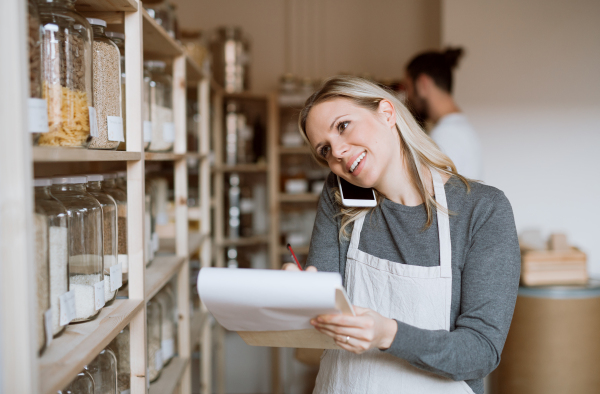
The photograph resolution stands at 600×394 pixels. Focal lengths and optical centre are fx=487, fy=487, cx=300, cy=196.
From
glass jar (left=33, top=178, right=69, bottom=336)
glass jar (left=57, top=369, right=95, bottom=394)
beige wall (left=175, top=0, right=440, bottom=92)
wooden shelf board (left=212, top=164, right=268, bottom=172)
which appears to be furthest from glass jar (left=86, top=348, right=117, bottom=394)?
beige wall (left=175, top=0, right=440, bottom=92)

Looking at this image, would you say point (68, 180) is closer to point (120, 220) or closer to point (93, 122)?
point (93, 122)

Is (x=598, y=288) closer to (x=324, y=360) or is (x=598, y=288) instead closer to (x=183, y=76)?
(x=324, y=360)

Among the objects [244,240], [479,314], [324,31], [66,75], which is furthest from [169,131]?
[324,31]

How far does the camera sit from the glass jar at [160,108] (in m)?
1.56

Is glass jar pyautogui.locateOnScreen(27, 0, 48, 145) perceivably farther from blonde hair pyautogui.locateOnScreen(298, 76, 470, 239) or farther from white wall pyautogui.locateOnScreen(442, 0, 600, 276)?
white wall pyautogui.locateOnScreen(442, 0, 600, 276)

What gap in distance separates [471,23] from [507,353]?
1693mm

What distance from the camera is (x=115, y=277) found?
1.13 metres

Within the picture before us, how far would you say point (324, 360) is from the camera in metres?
1.32

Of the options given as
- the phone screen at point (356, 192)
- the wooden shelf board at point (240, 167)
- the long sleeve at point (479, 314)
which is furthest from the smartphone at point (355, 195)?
the wooden shelf board at point (240, 167)

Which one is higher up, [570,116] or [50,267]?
[570,116]

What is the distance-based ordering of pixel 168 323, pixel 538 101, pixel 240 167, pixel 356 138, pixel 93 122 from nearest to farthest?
pixel 93 122
pixel 356 138
pixel 168 323
pixel 538 101
pixel 240 167

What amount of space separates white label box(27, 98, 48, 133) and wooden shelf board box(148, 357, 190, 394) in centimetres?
100

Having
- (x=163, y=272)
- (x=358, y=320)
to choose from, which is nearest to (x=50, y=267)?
(x=358, y=320)

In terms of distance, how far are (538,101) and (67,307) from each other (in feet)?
8.22
